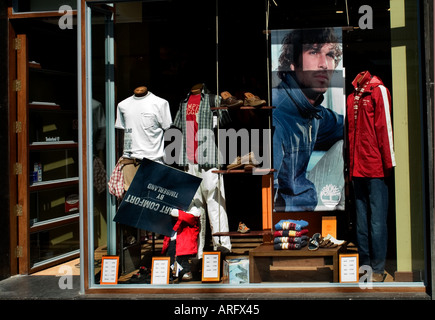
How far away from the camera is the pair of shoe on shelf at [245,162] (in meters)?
5.46

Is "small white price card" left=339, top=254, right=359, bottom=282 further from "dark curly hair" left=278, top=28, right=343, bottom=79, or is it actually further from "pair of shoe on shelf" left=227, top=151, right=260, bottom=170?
"dark curly hair" left=278, top=28, right=343, bottom=79

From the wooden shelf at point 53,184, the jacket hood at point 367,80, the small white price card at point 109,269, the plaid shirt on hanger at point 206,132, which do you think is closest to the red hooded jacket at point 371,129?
the jacket hood at point 367,80

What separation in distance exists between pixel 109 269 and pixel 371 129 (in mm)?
2607

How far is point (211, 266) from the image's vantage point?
5281 mm

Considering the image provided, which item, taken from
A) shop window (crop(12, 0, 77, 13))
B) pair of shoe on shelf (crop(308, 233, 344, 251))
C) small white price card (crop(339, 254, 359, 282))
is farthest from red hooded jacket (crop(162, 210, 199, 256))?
shop window (crop(12, 0, 77, 13))

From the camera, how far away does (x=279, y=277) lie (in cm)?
521

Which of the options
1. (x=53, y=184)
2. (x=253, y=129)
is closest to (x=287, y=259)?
(x=253, y=129)

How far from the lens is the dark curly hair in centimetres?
539

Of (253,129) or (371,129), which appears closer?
(371,129)

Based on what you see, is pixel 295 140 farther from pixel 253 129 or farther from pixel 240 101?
pixel 240 101

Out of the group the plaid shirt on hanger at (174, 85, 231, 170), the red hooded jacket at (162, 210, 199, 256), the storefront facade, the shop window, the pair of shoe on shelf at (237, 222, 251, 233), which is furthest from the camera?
the shop window

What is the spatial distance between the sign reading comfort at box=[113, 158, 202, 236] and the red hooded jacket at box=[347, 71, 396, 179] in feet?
4.73

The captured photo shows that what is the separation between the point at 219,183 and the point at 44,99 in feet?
7.10
